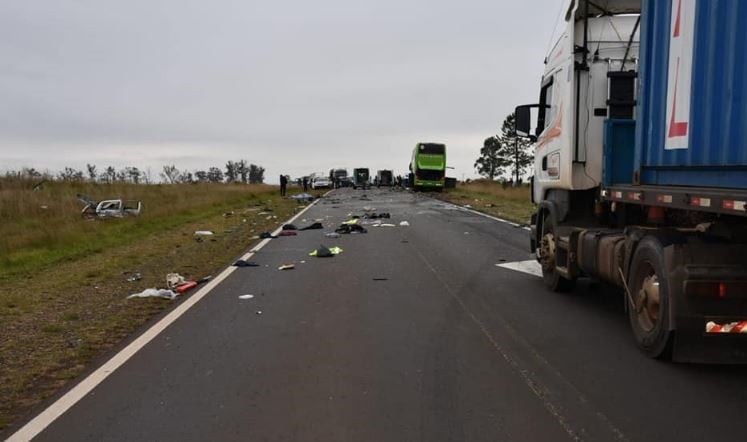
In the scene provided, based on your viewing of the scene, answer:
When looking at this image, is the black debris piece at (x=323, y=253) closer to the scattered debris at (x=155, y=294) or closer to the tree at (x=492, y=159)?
the scattered debris at (x=155, y=294)

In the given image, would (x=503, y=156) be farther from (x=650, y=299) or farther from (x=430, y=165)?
(x=650, y=299)

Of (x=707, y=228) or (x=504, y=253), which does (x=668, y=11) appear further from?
(x=504, y=253)

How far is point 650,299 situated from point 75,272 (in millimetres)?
9516

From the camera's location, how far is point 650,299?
5707mm

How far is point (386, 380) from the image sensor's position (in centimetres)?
510

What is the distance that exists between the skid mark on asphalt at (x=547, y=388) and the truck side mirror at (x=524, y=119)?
11.7ft

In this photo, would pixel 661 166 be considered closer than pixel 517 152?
Yes

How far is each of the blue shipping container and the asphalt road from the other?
1651 mm

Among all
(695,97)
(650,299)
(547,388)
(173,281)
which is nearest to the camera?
(547,388)

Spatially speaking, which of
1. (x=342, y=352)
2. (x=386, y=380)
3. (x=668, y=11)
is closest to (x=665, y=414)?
(x=386, y=380)

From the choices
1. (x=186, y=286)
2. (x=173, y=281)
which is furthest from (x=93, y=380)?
(x=173, y=281)

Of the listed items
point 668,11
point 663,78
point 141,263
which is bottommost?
point 141,263

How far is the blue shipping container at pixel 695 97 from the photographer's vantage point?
456 cm

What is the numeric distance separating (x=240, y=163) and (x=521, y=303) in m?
123
